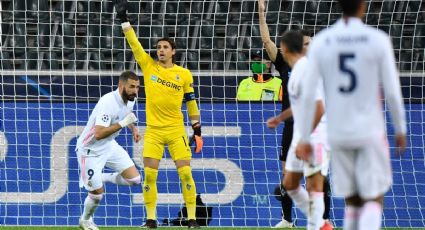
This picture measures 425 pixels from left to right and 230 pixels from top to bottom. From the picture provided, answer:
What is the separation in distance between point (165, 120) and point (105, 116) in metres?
0.66

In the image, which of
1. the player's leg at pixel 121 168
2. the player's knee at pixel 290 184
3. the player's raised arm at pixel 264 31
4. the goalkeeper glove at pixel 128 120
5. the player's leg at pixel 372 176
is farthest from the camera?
the player's leg at pixel 121 168

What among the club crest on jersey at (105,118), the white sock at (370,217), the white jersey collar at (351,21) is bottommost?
the club crest on jersey at (105,118)

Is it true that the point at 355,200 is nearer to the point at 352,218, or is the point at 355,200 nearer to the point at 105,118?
the point at 352,218

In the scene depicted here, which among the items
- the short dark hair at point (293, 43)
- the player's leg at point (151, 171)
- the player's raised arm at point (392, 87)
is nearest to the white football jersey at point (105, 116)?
the player's leg at point (151, 171)

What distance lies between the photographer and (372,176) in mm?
6336

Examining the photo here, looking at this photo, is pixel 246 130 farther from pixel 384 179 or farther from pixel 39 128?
pixel 384 179

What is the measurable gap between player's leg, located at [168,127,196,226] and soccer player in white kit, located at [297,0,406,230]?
5012 mm

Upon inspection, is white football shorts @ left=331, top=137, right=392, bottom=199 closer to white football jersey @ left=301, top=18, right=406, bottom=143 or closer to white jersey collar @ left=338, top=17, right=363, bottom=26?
white football jersey @ left=301, top=18, right=406, bottom=143

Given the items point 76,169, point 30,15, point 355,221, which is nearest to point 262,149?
point 76,169

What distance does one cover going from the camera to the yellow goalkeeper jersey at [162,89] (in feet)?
37.6

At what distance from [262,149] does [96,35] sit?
2.80m

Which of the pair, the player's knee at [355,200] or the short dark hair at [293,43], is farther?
the short dark hair at [293,43]

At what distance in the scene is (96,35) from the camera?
1395 centimetres

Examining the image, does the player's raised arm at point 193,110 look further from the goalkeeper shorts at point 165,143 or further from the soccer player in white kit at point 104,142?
the soccer player in white kit at point 104,142
